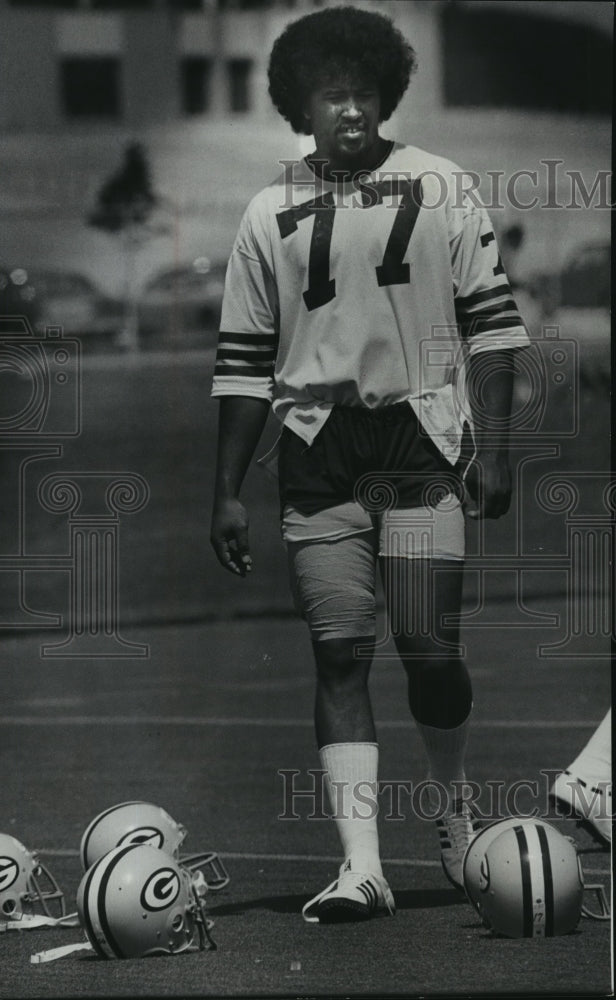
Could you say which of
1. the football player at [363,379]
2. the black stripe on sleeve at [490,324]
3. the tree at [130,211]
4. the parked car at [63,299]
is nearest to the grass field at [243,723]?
the parked car at [63,299]

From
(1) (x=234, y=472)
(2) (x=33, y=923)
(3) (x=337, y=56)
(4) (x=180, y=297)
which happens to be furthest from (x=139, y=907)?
(4) (x=180, y=297)

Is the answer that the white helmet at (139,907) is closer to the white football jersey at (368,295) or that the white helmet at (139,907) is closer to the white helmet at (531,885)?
the white helmet at (531,885)

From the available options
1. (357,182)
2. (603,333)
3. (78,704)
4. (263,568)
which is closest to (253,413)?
(357,182)

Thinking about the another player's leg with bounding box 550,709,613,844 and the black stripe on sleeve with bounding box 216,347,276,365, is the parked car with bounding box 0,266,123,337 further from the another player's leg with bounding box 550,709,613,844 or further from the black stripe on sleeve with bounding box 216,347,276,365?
the another player's leg with bounding box 550,709,613,844

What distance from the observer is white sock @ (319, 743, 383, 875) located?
5.72 metres

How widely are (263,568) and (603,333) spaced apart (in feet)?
31.4

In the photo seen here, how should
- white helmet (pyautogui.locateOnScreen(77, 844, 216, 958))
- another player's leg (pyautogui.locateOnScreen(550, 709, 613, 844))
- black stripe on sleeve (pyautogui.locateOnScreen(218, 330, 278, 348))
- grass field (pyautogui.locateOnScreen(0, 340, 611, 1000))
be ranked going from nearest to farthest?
grass field (pyautogui.locateOnScreen(0, 340, 611, 1000)) → white helmet (pyautogui.locateOnScreen(77, 844, 216, 958)) → black stripe on sleeve (pyautogui.locateOnScreen(218, 330, 278, 348)) → another player's leg (pyautogui.locateOnScreen(550, 709, 613, 844))

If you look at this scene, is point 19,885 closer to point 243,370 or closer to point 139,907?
point 139,907

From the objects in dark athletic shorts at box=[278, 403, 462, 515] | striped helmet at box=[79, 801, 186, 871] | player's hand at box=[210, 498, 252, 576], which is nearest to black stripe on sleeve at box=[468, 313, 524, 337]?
dark athletic shorts at box=[278, 403, 462, 515]

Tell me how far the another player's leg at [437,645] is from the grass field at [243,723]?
29 cm

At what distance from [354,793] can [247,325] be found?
134 centimetres

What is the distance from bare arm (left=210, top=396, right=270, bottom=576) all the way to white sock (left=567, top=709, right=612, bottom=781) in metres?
1.52

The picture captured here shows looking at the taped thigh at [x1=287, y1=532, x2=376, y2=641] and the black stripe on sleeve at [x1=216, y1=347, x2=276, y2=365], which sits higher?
the black stripe on sleeve at [x1=216, y1=347, x2=276, y2=365]

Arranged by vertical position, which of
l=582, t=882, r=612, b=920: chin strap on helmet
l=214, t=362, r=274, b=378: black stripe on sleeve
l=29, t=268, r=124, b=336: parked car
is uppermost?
l=29, t=268, r=124, b=336: parked car
